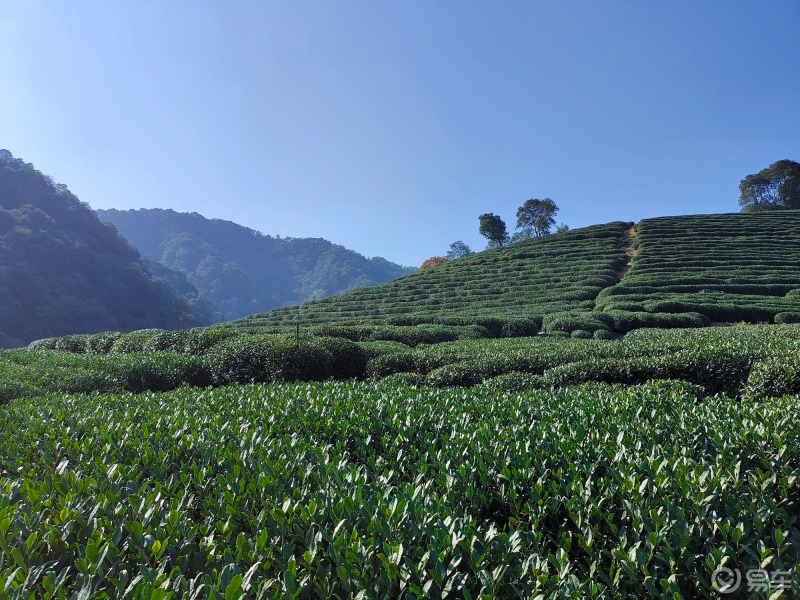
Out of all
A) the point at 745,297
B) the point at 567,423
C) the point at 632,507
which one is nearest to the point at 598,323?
the point at 745,297

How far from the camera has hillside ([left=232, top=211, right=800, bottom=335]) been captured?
2594cm

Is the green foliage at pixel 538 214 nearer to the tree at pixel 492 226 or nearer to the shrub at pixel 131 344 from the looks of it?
the tree at pixel 492 226

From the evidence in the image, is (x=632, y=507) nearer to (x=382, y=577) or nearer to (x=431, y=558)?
(x=431, y=558)

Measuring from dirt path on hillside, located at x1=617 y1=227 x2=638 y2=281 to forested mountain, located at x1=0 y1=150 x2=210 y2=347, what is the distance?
189ft

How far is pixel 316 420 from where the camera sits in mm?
4668

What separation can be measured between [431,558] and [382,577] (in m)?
0.23

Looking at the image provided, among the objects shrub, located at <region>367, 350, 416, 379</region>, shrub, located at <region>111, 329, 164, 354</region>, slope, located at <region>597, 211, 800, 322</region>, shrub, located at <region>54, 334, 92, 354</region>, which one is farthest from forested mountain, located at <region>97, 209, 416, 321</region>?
shrub, located at <region>367, 350, 416, 379</region>

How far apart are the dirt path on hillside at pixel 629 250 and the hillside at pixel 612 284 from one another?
0.42 feet

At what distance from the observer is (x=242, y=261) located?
159 metres

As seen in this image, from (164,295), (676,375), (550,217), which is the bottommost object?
(676,375)

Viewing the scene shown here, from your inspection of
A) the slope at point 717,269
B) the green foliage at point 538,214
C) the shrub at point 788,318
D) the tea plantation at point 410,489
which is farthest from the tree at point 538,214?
the tea plantation at point 410,489

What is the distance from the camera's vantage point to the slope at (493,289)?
105 feet

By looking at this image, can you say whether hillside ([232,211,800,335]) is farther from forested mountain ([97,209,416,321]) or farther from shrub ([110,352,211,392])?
forested mountain ([97,209,416,321])

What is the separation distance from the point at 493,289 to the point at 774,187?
192 feet
